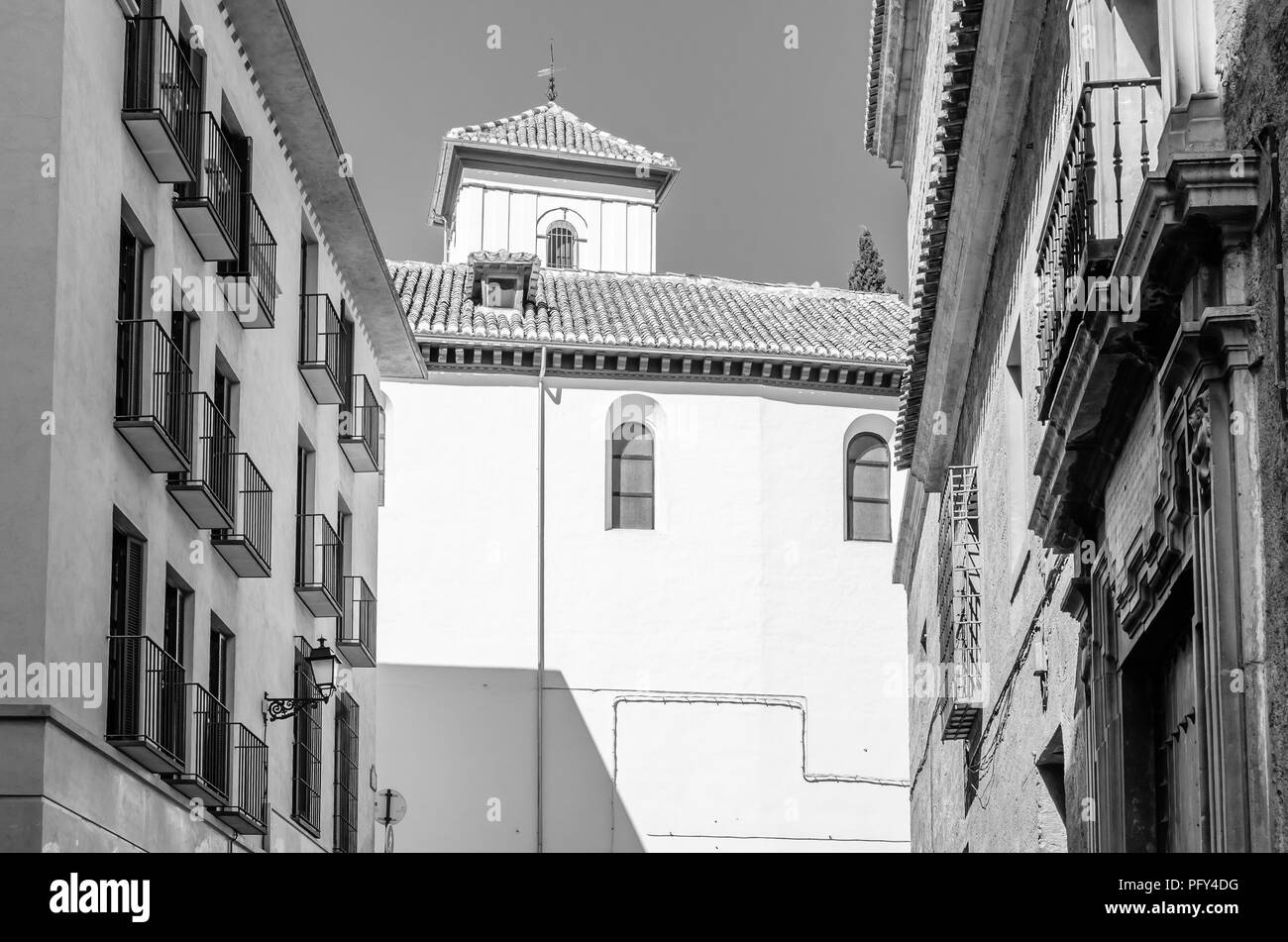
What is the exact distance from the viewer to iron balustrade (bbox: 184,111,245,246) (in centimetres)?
1880

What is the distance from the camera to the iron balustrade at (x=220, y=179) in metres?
18.8

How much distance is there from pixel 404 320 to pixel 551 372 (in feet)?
21.3

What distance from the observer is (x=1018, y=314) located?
1385 centimetres

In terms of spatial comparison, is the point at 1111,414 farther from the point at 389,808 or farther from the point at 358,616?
the point at 389,808

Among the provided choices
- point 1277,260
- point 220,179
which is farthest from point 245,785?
point 1277,260

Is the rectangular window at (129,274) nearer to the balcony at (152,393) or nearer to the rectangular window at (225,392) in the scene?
the balcony at (152,393)

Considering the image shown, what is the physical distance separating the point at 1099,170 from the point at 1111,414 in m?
1.20

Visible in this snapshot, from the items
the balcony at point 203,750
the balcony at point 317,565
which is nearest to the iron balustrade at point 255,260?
the balcony at point 317,565

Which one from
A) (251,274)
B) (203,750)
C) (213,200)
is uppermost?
(213,200)

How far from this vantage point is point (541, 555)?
3344 centimetres

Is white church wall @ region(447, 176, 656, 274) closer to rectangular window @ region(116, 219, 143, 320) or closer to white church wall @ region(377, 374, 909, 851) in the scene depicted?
white church wall @ region(377, 374, 909, 851)

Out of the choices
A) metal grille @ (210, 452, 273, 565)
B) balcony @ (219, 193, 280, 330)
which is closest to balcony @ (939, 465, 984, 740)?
metal grille @ (210, 452, 273, 565)
